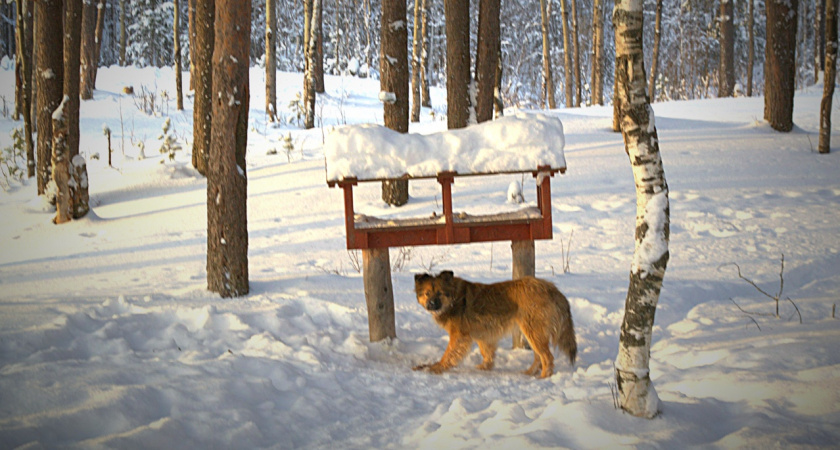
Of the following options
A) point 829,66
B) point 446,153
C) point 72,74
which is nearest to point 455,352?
point 446,153

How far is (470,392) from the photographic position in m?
5.00

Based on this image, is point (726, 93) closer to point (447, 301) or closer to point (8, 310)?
point (447, 301)

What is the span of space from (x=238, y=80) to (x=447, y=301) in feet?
11.7

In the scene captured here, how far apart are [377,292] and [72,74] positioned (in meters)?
9.38

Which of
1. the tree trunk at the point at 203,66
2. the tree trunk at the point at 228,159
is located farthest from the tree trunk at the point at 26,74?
the tree trunk at the point at 228,159

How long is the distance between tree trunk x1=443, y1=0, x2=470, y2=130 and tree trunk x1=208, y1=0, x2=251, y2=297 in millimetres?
5995

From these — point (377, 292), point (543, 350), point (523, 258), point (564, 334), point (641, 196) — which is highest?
point (641, 196)

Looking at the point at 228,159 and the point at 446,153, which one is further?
the point at 228,159

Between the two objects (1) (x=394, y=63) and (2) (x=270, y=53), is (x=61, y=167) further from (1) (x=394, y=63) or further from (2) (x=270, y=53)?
(2) (x=270, y=53)

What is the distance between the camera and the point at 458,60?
40.4 feet

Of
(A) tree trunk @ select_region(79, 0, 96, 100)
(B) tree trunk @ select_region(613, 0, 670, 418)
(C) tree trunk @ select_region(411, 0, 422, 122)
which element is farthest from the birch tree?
(A) tree trunk @ select_region(79, 0, 96, 100)

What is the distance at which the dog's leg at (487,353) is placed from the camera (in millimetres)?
5781

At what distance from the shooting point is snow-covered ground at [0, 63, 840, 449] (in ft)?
12.4

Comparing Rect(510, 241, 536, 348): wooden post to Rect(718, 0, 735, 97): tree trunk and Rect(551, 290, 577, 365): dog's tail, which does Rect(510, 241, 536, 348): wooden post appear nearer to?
Rect(551, 290, 577, 365): dog's tail
